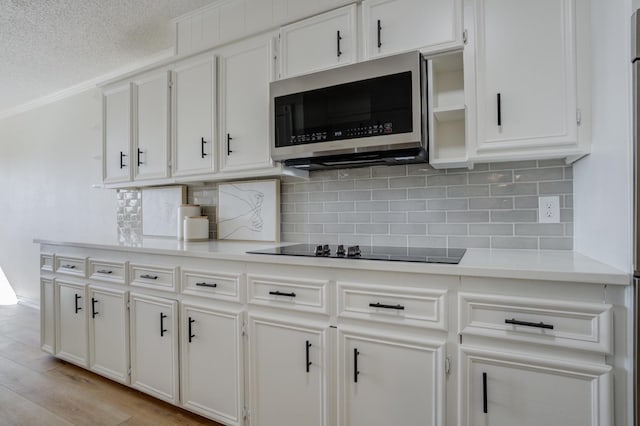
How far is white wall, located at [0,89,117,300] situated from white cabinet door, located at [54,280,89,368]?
0.80 metres

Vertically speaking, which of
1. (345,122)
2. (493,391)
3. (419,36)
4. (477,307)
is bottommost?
(493,391)

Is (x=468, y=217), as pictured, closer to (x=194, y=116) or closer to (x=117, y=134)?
(x=194, y=116)

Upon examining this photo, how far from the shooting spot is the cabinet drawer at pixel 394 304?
1.32 m

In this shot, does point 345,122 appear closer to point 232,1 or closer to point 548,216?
point 548,216

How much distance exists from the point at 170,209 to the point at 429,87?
7.26 feet

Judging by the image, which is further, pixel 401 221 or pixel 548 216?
pixel 401 221

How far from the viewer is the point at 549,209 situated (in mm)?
1703

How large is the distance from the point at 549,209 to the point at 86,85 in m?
4.39

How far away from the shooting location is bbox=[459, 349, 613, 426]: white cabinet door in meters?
1.12

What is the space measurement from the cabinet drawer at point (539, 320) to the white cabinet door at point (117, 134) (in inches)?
101

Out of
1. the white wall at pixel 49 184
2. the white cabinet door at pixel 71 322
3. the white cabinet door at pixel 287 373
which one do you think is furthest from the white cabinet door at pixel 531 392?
the white wall at pixel 49 184

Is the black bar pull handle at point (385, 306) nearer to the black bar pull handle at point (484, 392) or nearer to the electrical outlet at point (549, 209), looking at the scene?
the black bar pull handle at point (484, 392)

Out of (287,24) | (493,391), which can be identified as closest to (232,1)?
(287,24)

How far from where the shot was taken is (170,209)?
2877 millimetres
